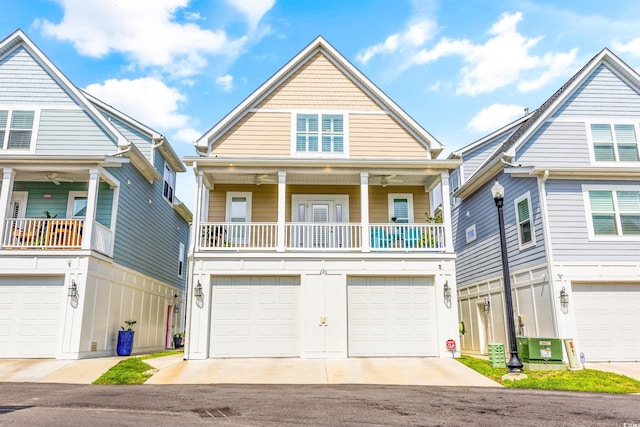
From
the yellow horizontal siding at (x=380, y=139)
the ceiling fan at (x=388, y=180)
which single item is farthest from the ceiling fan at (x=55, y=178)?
the ceiling fan at (x=388, y=180)

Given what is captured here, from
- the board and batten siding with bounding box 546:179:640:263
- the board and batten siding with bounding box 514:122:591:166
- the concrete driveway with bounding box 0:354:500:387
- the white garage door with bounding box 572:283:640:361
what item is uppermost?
the board and batten siding with bounding box 514:122:591:166

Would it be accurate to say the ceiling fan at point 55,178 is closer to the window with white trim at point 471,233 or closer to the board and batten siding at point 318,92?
the board and batten siding at point 318,92

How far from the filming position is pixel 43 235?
47.1 ft

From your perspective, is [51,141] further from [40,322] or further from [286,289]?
[286,289]

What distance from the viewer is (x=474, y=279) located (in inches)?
713

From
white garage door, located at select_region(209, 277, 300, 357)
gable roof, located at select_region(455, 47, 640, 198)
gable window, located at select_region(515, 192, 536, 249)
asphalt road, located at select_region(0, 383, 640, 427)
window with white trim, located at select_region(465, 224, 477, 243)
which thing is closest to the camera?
asphalt road, located at select_region(0, 383, 640, 427)

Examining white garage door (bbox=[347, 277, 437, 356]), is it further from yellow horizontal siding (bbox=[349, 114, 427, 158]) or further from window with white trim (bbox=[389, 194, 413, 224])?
yellow horizontal siding (bbox=[349, 114, 427, 158])

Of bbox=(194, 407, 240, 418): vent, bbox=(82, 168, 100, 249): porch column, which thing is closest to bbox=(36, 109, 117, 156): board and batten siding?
bbox=(82, 168, 100, 249): porch column

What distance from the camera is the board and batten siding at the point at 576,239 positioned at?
13.4m

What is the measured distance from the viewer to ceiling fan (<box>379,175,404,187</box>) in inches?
617

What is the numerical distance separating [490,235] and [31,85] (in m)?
17.1

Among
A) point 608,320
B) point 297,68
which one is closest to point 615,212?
point 608,320

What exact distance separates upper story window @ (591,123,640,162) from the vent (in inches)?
545

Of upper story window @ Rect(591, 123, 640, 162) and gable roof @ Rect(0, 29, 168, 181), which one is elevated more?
gable roof @ Rect(0, 29, 168, 181)
